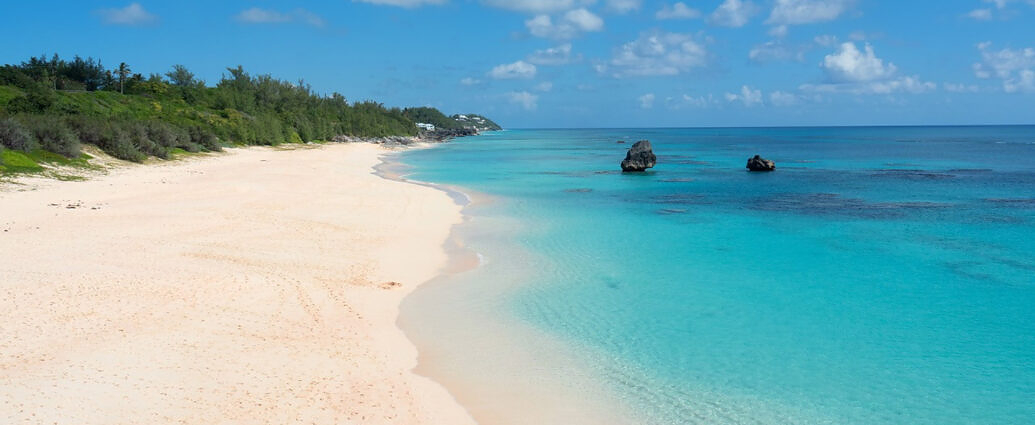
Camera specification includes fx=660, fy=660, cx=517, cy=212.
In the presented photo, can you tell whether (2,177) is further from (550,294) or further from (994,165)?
(994,165)

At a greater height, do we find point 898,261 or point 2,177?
point 2,177

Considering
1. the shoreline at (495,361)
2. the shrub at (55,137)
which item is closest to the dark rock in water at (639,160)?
the shrub at (55,137)

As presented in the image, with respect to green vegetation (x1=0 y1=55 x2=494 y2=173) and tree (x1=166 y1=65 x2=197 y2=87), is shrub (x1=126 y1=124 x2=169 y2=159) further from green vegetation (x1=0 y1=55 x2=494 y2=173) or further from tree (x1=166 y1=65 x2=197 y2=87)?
tree (x1=166 y1=65 x2=197 y2=87)

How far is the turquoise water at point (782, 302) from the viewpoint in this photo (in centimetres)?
939

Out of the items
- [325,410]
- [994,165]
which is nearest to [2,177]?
[325,410]

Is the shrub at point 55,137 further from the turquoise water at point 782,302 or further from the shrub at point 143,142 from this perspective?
the turquoise water at point 782,302

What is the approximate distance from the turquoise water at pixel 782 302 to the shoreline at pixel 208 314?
2211 mm

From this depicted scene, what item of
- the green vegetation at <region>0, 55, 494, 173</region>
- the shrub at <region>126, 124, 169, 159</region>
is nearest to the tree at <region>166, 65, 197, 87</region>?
the green vegetation at <region>0, 55, 494, 173</region>

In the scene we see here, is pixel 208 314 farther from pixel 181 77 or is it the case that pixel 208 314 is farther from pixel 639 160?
pixel 181 77

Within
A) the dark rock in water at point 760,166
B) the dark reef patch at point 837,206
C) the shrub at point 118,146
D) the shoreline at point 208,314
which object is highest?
the shrub at point 118,146

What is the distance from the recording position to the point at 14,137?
29.9 m

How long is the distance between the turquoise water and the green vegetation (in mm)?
23549

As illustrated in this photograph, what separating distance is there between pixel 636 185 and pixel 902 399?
108 feet

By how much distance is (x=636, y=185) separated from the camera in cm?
4197
